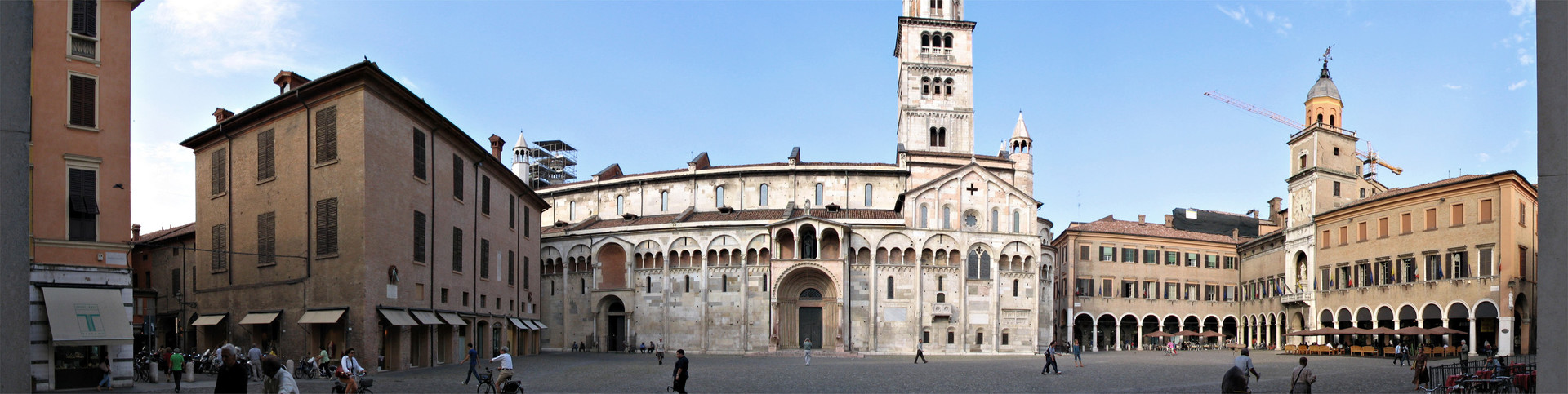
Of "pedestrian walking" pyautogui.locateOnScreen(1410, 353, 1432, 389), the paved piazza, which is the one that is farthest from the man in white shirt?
"pedestrian walking" pyautogui.locateOnScreen(1410, 353, 1432, 389)

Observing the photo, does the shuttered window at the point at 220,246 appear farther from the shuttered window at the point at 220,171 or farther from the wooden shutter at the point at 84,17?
the wooden shutter at the point at 84,17

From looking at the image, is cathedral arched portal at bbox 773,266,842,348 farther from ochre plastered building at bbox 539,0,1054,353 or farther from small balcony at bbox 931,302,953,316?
small balcony at bbox 931,302,953,316

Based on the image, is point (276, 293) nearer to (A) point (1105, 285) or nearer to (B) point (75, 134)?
(B) point (75, 134)

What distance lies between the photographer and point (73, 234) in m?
21.2

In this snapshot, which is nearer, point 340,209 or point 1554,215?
point 1554,215

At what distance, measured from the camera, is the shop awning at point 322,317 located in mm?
27425

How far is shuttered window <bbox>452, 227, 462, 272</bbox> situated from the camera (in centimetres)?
3550

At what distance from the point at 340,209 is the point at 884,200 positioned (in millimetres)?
37960

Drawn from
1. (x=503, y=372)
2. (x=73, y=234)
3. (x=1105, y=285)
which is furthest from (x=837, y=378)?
(x=1105, y=285)

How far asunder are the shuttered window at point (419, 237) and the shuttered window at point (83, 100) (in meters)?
10.7

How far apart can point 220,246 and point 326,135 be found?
23.4ft

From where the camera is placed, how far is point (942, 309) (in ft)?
177

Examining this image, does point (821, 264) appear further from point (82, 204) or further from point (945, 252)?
point (82, 204)

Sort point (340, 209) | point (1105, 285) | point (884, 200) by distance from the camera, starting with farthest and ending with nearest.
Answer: point (1105, 285), point (884, 200), point (340, 209)
